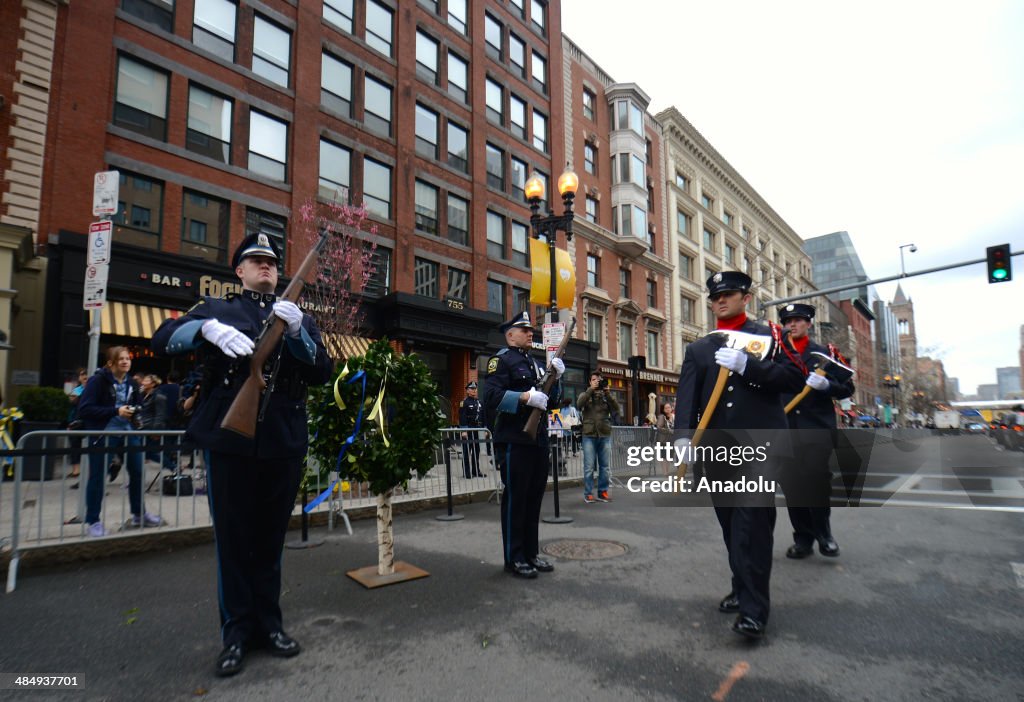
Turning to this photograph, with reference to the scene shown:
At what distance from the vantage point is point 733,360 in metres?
3.80

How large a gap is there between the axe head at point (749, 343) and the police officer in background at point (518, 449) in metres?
1.65

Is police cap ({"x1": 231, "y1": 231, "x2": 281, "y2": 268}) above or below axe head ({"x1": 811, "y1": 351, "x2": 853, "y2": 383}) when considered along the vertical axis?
above

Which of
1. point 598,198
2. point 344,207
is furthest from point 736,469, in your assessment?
point 598,198

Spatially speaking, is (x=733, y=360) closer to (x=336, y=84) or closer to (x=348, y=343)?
(x=348, y=343)

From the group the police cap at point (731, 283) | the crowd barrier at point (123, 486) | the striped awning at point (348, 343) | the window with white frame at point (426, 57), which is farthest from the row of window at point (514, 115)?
the police cap at point (731, 283)

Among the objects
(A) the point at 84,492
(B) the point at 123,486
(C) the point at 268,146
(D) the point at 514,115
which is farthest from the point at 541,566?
(D) the point at 514,115

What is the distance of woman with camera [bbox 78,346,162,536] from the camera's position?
5.62 meters

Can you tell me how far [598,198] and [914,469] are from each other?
21.9m

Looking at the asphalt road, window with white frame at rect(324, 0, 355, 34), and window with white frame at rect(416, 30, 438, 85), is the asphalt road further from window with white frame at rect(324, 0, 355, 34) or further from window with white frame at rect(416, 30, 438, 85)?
window with white frame at rect(416, 30, 438, 85)

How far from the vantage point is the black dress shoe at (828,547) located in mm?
5312

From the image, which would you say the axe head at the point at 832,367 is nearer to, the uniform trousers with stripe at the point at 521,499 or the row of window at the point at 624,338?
the uniform trousers with stripe at the point at 521,499

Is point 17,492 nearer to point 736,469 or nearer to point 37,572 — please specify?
point 37,572

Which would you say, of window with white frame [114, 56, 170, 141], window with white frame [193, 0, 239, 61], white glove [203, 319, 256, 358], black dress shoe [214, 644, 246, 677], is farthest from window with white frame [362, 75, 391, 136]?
black dress shoe [214, 644, 246, 677]

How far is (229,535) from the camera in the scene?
3.21 metres
